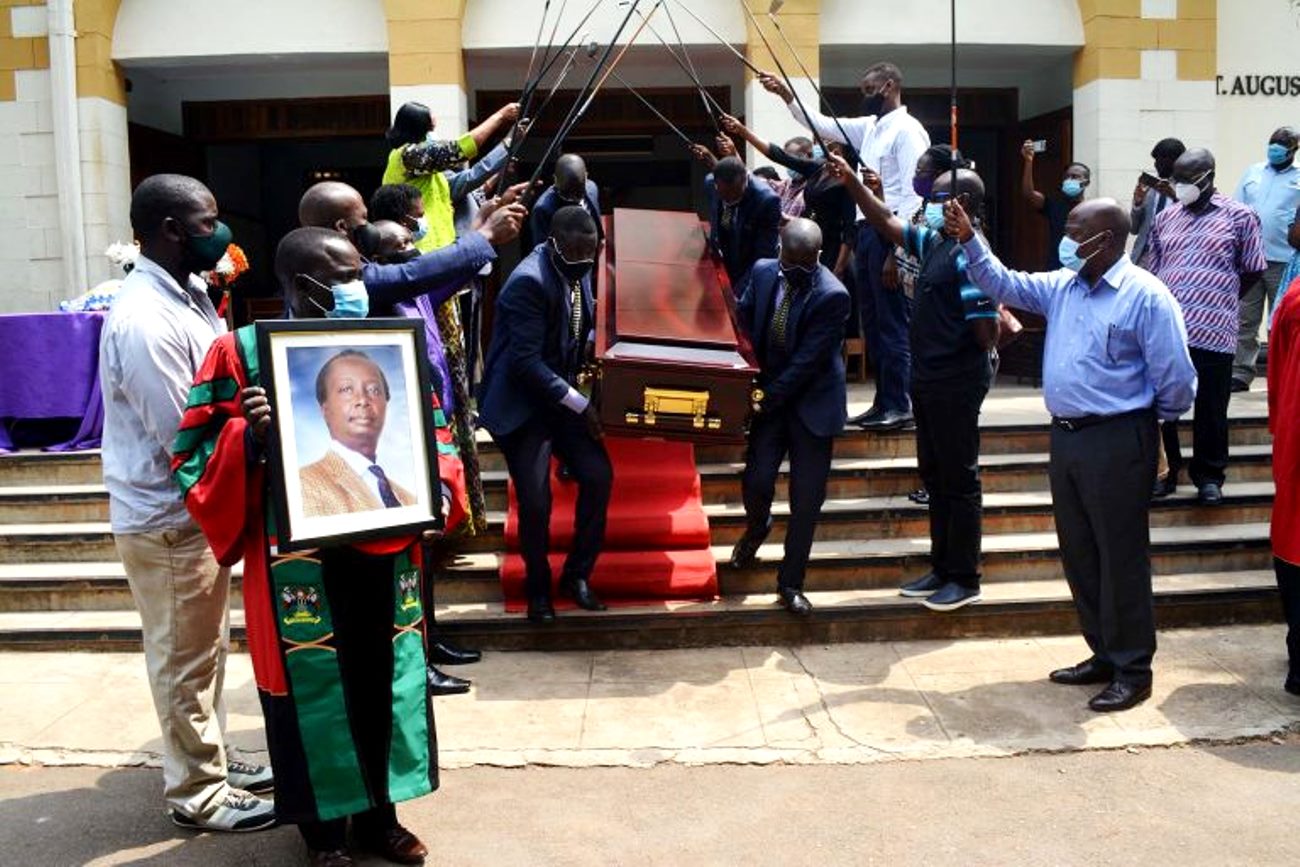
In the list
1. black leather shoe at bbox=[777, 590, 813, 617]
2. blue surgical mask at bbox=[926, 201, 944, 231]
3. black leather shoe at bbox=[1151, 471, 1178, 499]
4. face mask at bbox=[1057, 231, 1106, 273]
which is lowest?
black leather shoe at bbox=[777, 590, 813, 617]

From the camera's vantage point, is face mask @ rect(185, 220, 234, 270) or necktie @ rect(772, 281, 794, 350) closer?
face mask @ rect(185, 220, 234, 270)

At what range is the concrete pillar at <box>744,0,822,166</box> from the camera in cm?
927

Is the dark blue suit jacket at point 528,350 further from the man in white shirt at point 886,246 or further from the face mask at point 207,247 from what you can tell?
the man in white shirt at point 886,246

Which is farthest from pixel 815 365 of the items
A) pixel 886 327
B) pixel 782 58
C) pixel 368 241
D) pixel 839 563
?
pixel 782 58

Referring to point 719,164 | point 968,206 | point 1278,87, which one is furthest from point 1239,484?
point 1278,87

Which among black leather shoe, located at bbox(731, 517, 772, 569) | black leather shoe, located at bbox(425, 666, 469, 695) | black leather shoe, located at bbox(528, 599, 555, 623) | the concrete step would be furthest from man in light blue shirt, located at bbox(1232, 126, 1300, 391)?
black leather shoe, located at bbox(425, 666, 469, 695)

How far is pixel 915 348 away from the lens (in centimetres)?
552

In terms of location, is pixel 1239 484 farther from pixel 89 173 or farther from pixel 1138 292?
pixel 89 173

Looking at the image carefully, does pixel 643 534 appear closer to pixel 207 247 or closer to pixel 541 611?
pixel 541 611

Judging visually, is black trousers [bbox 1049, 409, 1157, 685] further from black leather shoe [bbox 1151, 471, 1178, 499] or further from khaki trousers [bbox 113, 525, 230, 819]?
khaki trousers [bbox 113, 525, 230, 819]

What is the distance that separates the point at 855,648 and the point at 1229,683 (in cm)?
155

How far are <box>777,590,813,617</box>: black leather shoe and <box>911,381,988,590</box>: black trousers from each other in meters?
0.70

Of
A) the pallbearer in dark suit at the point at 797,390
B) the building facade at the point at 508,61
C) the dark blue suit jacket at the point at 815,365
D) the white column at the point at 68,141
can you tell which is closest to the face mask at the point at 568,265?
the pallbearer in dark suit at the point at 797,390

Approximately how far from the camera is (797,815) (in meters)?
3.84
